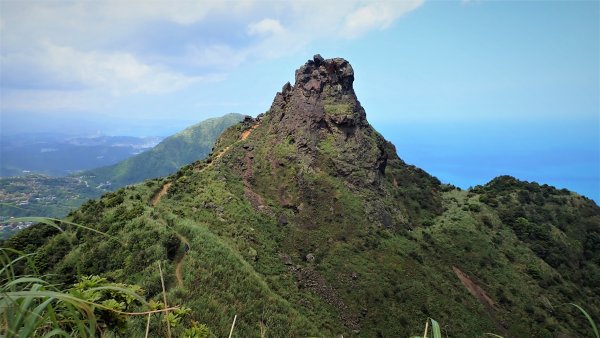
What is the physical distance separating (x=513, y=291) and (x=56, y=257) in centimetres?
5087

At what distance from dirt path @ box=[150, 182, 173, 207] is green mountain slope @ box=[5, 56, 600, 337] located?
281mm

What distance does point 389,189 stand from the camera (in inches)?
2242

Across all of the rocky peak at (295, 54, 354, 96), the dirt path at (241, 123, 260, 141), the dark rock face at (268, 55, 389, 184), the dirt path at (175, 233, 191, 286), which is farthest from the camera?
the dirt path at (241, 123, 260, 141)

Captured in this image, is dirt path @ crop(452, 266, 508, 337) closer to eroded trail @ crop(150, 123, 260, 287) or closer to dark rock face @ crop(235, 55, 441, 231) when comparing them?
dark rock face @ crop(235, 55, 441, 231)

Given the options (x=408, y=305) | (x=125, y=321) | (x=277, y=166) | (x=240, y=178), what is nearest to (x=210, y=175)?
(x=240, y=178)

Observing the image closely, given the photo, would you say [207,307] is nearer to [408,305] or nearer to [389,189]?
[408,305]

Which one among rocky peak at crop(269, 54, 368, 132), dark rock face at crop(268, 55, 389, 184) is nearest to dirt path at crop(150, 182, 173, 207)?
dark rock face at crop(268, 55, 389, 184)

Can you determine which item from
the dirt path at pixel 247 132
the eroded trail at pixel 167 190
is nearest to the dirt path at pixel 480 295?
the eroded trail at pixel 167 190

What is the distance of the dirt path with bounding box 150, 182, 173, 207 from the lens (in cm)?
3798

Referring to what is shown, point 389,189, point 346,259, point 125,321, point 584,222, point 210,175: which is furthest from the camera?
point 584,222

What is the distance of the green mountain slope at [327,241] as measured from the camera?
21.8m

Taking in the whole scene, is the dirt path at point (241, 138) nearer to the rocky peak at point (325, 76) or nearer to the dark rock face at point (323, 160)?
the dark rock face at point (323, 160)

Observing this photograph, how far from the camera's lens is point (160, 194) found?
40.8 meters

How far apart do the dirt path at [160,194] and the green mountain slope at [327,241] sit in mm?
281
